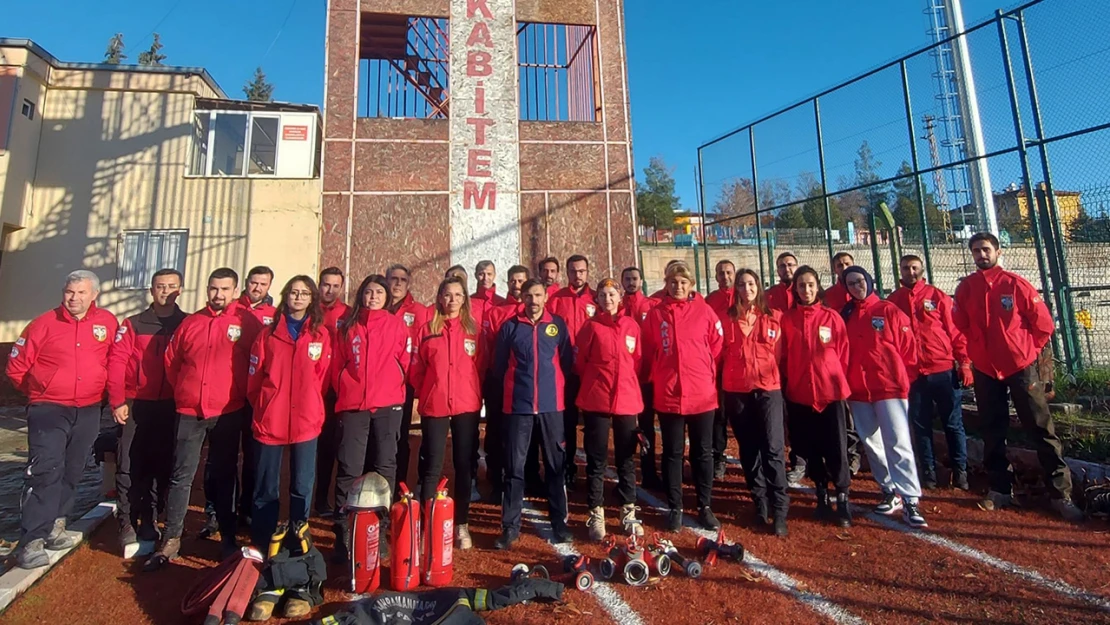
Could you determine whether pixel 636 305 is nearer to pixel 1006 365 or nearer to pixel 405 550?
pixel 1006 365

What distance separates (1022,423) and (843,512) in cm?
160

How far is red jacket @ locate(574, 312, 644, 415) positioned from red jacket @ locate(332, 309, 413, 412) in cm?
138

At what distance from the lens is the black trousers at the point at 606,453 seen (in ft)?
13.9

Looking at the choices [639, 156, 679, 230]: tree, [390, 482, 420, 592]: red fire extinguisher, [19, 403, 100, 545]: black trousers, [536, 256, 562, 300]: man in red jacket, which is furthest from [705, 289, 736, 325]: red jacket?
[639, 156, 679, 230]: tree

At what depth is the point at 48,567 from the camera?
3.84 meters

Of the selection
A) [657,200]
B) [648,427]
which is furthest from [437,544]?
[657,200]

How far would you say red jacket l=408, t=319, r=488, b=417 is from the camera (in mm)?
4031

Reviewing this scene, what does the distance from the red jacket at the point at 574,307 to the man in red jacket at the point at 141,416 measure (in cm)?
319

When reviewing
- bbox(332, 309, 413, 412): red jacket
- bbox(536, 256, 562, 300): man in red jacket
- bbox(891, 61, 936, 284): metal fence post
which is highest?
bbox(891, 61, 936, 284): metal fence post

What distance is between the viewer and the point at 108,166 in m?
11.7

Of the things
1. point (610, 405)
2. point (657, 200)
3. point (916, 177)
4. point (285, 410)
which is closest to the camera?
point (285, 410)

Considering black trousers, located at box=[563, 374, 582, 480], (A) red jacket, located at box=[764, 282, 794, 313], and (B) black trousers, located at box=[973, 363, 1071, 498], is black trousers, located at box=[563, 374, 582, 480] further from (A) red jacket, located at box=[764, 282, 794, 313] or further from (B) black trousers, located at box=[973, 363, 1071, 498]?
(B) black trousers, located at box=[973, 363, 1071, 498]

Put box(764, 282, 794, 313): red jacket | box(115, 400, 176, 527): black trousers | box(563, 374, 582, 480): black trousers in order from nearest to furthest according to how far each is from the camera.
→ 1. box(115, 400, 176, 527): black trousers
2. box(563, 374, 582, 480): black trousers
3. box(764, 282, 794, 313): red jacket

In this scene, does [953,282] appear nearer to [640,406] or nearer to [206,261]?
[640,406]
